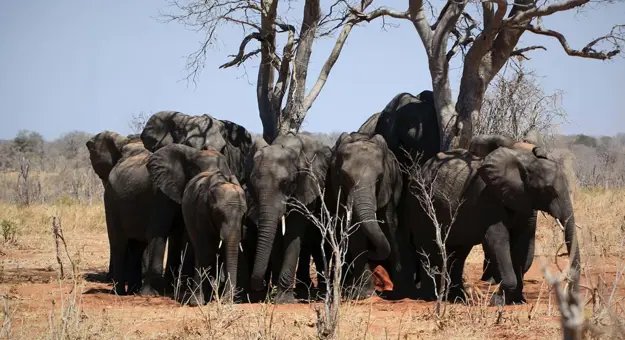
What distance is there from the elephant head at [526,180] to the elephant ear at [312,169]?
86.9 inches

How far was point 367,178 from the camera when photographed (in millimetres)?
11602

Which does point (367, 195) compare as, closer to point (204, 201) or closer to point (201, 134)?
point (204, 201)

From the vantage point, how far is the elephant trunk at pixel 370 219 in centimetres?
1123

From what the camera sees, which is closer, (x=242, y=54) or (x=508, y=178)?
(x=508, y=178)

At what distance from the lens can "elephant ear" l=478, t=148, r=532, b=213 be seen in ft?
34.9

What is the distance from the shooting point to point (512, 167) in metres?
10.7

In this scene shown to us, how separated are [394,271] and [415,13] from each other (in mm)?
4130

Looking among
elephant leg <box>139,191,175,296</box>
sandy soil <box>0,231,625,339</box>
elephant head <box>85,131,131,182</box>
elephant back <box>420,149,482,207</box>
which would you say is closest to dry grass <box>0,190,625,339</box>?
sandy soil <box>0,231,625,339</box>

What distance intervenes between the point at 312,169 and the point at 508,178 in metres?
2.72

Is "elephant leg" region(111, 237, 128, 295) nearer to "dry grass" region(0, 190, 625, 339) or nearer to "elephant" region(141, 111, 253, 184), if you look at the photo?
"dry grass" region(0, 190, 625, 339)

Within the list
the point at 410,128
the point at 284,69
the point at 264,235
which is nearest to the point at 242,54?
the point at 284,69

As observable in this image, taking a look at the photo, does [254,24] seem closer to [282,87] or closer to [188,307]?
[282,87]

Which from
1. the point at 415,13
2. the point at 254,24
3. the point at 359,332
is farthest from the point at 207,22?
the point at 359,332

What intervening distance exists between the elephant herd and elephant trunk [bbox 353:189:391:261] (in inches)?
0.6
